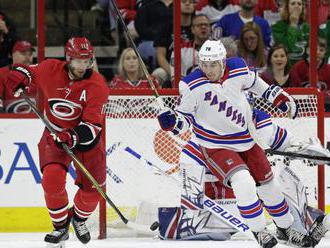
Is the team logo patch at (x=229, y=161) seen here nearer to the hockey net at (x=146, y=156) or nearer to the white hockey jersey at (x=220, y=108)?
the white hockey jersey at (x=220, y=108)

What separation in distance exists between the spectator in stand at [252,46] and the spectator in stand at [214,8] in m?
0.42

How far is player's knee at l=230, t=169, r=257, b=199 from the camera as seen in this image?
606 cm

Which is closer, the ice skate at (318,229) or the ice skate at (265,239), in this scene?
the ice skate at (265,239)

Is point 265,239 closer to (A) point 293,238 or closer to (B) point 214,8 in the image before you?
(A) point 293,238

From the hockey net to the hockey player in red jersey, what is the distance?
0.69 m

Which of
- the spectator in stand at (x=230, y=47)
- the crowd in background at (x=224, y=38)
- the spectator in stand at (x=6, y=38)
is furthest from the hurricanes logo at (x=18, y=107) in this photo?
the spectator in stand at (x=230, y=47)

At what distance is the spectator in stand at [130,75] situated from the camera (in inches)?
287

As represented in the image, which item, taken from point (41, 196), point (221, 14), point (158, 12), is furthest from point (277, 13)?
point (41, 196)

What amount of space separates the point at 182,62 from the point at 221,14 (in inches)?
29.2

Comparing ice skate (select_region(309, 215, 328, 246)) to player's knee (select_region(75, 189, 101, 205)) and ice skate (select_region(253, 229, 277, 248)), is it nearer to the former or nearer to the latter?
ice skate (select_region(253, 229, 277, 248))

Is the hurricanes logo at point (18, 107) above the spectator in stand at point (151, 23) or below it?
below

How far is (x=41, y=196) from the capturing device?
720cm

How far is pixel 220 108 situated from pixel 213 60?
0.27 metres

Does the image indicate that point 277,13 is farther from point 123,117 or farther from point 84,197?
point 84,197
